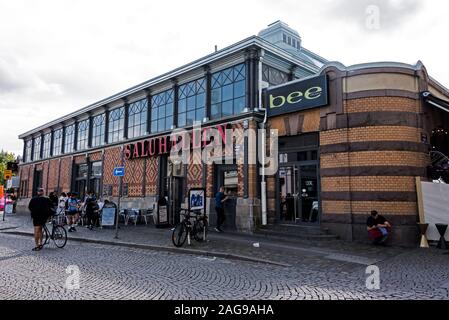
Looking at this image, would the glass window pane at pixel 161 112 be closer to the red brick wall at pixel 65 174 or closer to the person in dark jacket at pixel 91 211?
the person in dark jacket at pixel 91 211

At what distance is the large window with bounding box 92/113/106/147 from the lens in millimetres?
22531

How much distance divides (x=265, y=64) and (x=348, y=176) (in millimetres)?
6161

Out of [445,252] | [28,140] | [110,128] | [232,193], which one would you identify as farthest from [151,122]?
[28,140]

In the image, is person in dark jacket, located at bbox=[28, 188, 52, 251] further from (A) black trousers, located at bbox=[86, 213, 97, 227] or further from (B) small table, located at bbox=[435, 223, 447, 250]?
(B) small table, located at bbox=[435, 223, 447, 250]

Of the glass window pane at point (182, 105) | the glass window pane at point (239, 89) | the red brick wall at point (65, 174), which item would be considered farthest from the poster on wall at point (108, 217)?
the red brick wall at point (65, 174)

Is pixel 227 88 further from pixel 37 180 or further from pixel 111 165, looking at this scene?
pixel 37 180

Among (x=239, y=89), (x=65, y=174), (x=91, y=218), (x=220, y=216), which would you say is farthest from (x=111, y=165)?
(x=239, y=89)

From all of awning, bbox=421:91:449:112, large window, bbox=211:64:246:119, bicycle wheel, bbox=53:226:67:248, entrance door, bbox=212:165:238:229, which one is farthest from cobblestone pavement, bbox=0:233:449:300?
large window, bbox=211:64:246:119

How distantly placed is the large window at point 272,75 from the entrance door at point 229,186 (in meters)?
4.07

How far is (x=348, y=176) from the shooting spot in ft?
37.0

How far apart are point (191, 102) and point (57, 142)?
16612 mm

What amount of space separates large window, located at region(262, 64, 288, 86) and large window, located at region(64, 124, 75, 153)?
17.4 m

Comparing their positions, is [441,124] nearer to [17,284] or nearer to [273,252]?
[273,252]

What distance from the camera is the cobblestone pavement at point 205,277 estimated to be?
5.53 m
